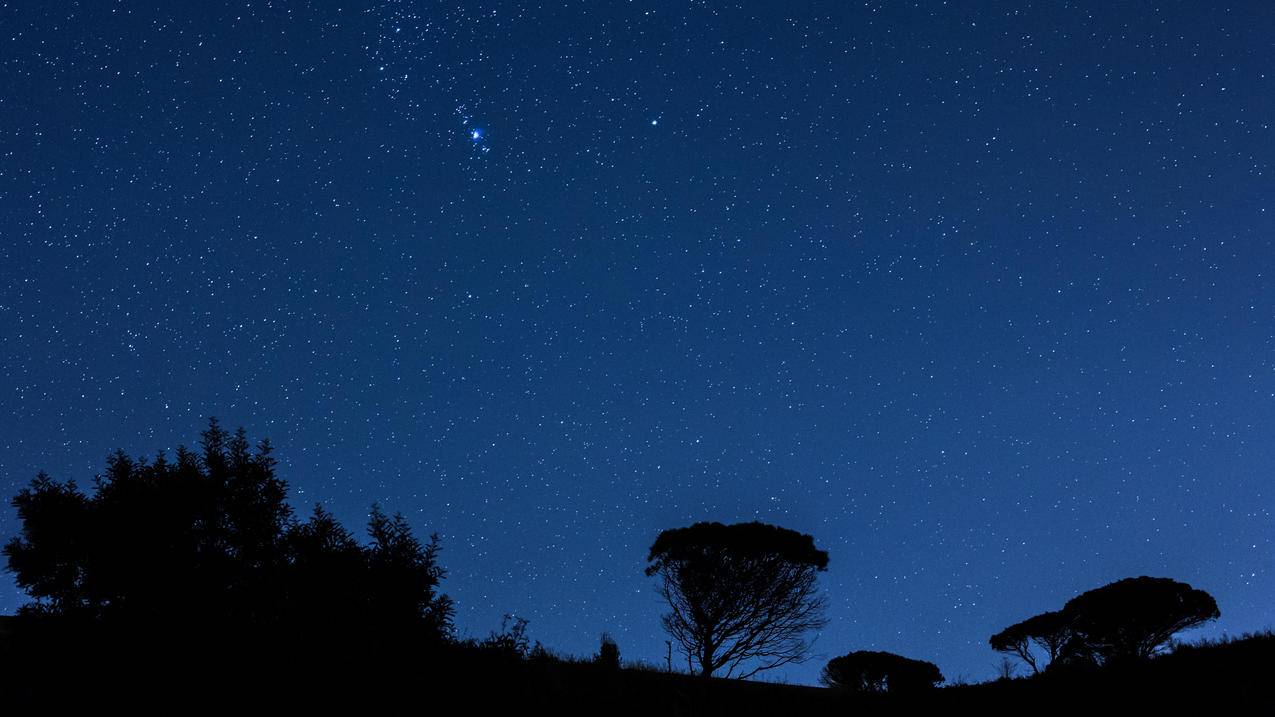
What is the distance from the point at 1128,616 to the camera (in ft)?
131

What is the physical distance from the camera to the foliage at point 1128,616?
3900cm

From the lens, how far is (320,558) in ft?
52.2

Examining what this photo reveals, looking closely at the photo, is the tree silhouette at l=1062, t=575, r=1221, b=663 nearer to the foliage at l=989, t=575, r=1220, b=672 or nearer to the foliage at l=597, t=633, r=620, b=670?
the foliage at l=989, t=575, r=1220, b=672

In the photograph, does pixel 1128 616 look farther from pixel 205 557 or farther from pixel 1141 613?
pixel 205 557

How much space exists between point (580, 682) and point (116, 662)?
399 inches

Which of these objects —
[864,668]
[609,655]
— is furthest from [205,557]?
[864,668]

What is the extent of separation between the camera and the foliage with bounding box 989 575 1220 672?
1535 inches

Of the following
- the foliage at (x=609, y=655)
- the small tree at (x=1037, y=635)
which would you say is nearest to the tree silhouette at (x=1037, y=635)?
the small tree at (x=1037, y=635)

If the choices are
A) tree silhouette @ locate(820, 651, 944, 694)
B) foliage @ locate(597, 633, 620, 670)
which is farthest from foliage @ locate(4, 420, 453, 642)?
tree silhouette @ locate(820, 651, 944, 694)

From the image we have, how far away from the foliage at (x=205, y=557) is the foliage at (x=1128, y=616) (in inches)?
1367

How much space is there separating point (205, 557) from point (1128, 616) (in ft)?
136

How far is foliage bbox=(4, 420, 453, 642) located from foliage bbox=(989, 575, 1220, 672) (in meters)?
34.7

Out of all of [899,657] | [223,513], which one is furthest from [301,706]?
[899,657]

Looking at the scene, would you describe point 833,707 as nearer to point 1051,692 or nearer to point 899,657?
point 1051,692
